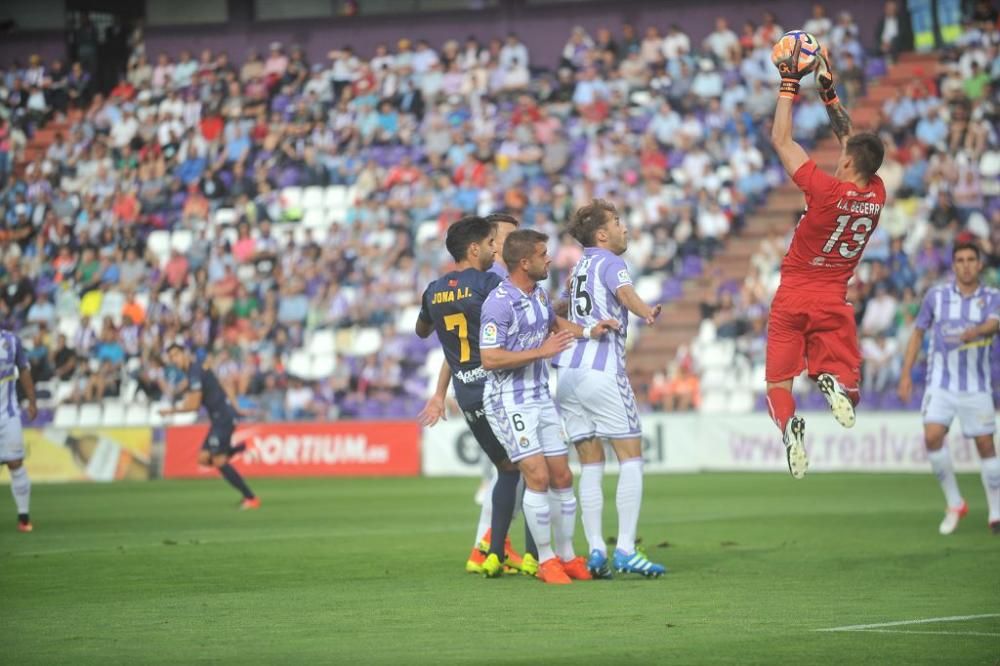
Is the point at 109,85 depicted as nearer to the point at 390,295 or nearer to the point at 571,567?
the point at 390,295

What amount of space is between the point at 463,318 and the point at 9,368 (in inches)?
298

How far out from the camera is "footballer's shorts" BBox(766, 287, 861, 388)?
417 inches

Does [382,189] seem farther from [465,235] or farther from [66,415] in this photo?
[465,235]

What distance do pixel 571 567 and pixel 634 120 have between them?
A: 72.6ft

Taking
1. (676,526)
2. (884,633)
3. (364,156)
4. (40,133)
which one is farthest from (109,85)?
(884,633)

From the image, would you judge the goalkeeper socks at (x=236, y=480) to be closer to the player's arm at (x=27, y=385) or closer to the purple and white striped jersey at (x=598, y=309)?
the player's arm at (x=27, y=385)

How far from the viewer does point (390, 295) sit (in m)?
31.7

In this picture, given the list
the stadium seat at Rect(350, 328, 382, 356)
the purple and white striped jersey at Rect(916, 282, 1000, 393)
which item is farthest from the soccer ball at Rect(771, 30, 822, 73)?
the stadium seat at Rect(350, 328, 382, 356)

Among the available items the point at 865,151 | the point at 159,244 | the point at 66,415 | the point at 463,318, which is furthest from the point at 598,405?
the point at 159,244

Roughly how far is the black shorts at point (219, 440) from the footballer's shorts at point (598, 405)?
35.3 feet

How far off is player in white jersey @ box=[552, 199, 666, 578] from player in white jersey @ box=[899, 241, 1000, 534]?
444 centimetres

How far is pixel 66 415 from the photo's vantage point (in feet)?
106

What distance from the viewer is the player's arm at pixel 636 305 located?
34.9 feet

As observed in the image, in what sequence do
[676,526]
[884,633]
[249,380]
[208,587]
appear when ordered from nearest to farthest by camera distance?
1. [884,633]
2. [208,587]
3. [676,526]
4. [249,380]
